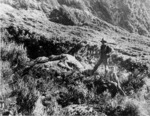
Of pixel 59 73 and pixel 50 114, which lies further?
pixel 59 73

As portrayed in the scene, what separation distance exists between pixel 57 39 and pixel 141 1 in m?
12.8

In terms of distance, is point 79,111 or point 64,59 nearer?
point 79,111

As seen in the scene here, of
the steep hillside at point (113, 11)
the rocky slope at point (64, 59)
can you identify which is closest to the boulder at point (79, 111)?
the rocky slope at point (64, 59)

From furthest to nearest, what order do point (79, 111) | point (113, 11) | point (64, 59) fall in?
point (113, 11)
point (64, 59)
point (79, 111)

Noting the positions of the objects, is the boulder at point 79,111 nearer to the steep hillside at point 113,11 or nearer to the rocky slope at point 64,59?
the rocky slope at point 64,59

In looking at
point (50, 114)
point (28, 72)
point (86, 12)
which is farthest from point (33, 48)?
point (86, 12)

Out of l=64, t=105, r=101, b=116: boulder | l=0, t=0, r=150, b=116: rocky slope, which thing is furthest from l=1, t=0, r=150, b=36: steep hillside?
l=64, t=105, r=101, b=116: boulder

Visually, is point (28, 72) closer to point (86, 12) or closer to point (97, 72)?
point (97, 72)

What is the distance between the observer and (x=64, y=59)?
8.08m

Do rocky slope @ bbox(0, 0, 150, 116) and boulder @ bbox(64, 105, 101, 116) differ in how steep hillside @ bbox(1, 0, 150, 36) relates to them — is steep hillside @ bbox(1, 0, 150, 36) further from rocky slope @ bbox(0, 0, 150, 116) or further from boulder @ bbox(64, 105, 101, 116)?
boulder @ bbox(64, 105, 101, 116)

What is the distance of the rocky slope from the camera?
6000 mm

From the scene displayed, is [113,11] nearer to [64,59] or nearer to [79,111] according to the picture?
[64,59]

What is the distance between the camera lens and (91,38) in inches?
412

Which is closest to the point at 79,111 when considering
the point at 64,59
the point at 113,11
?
the point at 64,59
